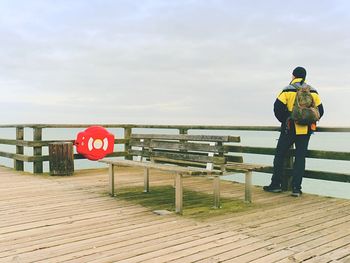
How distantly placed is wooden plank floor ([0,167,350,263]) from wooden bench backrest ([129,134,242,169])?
78 cm

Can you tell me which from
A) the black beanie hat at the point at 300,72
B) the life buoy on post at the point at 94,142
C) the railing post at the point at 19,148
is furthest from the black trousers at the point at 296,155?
the railing post at the point at 19,148

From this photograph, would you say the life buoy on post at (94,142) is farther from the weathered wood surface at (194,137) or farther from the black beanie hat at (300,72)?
the black beanie hat at (300,72)

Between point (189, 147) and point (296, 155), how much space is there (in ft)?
5.72

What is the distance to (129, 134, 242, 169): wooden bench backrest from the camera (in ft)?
17.0

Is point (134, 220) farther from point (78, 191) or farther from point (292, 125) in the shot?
point (292, 125)

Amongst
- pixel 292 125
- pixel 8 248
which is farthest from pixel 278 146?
pixel 8 248

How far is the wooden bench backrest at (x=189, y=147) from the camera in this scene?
204 inches

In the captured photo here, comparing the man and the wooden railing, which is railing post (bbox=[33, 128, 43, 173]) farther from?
the man

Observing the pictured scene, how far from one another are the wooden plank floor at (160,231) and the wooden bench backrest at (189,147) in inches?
30.7

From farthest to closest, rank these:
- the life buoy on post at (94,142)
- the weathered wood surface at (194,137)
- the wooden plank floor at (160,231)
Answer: the life buoy on post at (94,142), the weathered wood surface at (194,137), the wooden plank floor at (160,231)

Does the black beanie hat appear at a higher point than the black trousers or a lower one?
higher

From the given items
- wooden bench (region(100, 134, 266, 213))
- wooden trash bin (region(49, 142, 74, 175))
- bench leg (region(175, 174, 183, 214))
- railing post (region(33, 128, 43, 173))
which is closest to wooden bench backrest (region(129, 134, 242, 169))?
wooden bench (region(100, 134, 266, 213))

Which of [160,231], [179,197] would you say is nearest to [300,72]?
[179,197]

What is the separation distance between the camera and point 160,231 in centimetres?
408
